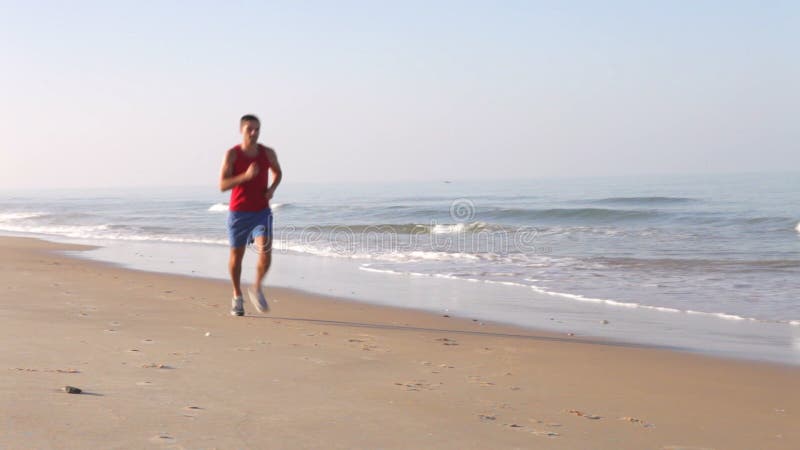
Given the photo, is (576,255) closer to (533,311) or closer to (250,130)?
(533,311)

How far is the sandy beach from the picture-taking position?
3094 millimetres

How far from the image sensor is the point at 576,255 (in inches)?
539

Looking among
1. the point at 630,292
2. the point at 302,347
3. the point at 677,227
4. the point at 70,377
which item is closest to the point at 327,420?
the point at 70,377

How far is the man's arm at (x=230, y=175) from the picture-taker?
6057mm

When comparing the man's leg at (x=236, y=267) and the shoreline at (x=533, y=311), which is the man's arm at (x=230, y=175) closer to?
the man's leg at (x=236, y=267)

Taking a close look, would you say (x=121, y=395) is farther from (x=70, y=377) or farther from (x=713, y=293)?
(x=713, y=293)

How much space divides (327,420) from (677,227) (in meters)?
19.2

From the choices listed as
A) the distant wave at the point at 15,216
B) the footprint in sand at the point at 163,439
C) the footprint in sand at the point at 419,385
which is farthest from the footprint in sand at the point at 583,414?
the distant wave at the point at 15,216

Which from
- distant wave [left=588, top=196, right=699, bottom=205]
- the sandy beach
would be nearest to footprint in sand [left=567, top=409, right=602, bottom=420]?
the sandy beach

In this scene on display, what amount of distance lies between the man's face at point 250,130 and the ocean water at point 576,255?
8.68 feet

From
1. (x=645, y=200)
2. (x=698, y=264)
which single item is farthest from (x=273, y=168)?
(x=645, y=200)

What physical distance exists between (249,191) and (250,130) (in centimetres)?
48

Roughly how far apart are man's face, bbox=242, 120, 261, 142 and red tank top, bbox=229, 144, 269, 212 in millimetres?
110

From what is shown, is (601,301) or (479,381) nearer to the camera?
(479,381)
